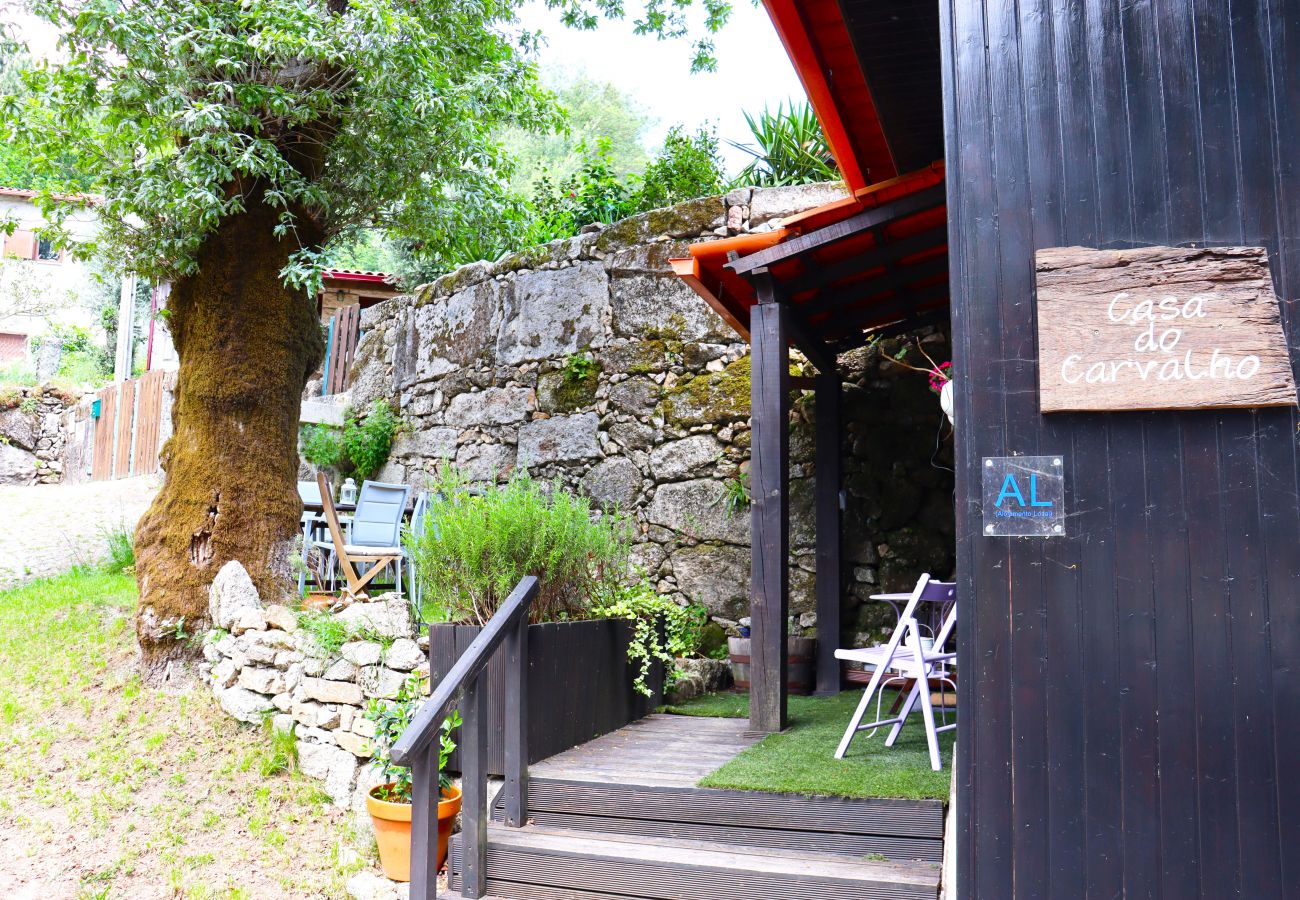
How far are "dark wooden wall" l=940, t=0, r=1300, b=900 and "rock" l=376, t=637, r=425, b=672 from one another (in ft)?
9.51

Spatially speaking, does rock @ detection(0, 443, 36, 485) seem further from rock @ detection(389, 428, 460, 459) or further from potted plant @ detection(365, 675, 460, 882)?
potted plant @ detection(365, 675, 460, 882)

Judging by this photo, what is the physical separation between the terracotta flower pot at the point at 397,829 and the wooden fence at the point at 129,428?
944 cm

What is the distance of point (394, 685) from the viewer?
15.1 ft

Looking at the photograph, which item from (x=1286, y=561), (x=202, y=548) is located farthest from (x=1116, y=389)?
(x=202, y=548)

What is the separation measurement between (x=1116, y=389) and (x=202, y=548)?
5188 millimetres

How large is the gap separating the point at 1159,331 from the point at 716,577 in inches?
179

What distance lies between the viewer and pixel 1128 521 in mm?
2289

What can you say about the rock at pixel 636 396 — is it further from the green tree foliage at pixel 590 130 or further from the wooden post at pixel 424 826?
the green tree foliage at pixel 590 130

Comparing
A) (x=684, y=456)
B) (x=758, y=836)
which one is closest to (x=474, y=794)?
(x=758, y=836)

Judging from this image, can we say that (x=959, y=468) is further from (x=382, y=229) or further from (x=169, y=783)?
(x=382, y=229)

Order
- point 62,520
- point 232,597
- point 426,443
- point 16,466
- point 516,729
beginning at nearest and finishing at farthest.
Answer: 1. point 516,729
2. point 232,597
3. point 426,443
4. point 62,520
5. point 16,466

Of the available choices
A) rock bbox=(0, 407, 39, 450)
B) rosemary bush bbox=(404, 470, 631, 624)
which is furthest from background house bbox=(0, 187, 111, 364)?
rosemary bush bbox=(404, 470, 631, 624)

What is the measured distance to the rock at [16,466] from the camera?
631 inches

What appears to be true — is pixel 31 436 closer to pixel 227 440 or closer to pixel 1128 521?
pixel 227 440
